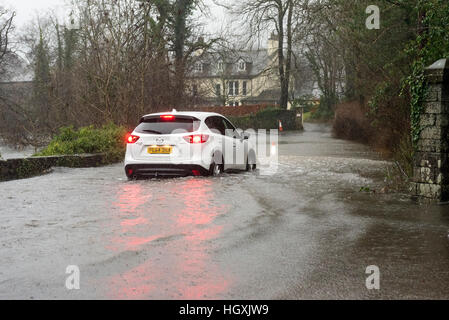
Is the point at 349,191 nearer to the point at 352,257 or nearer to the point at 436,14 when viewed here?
the point at 436,14

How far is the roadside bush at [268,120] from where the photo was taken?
55.4 m

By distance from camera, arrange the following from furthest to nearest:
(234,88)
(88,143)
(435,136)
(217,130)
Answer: (234,88)
(88,143)
(217,130)
(435,136)

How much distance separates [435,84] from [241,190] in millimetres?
4292

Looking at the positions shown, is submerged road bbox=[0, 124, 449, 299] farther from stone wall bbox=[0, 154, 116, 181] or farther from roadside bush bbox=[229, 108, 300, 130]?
roadside bush bbox=[229, 108, 300, 130]

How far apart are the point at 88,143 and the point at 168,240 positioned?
1191 cm

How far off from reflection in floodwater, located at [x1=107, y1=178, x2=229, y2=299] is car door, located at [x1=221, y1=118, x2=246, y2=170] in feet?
8.64

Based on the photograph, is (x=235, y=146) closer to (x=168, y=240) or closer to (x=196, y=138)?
(x=196, y=138)

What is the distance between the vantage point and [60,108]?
2661 cm

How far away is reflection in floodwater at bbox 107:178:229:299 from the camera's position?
222 inches

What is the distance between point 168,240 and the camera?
25.5ft

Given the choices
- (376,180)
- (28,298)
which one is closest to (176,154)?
(376,180)

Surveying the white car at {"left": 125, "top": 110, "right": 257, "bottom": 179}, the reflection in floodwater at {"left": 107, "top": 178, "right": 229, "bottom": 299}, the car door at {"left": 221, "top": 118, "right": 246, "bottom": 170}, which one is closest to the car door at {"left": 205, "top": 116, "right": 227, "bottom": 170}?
the white car at {"left": 125, "top": 110, "right": 257, "bottom": 179}

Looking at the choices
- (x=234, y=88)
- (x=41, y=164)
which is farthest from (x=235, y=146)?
(x=234, y=88)
